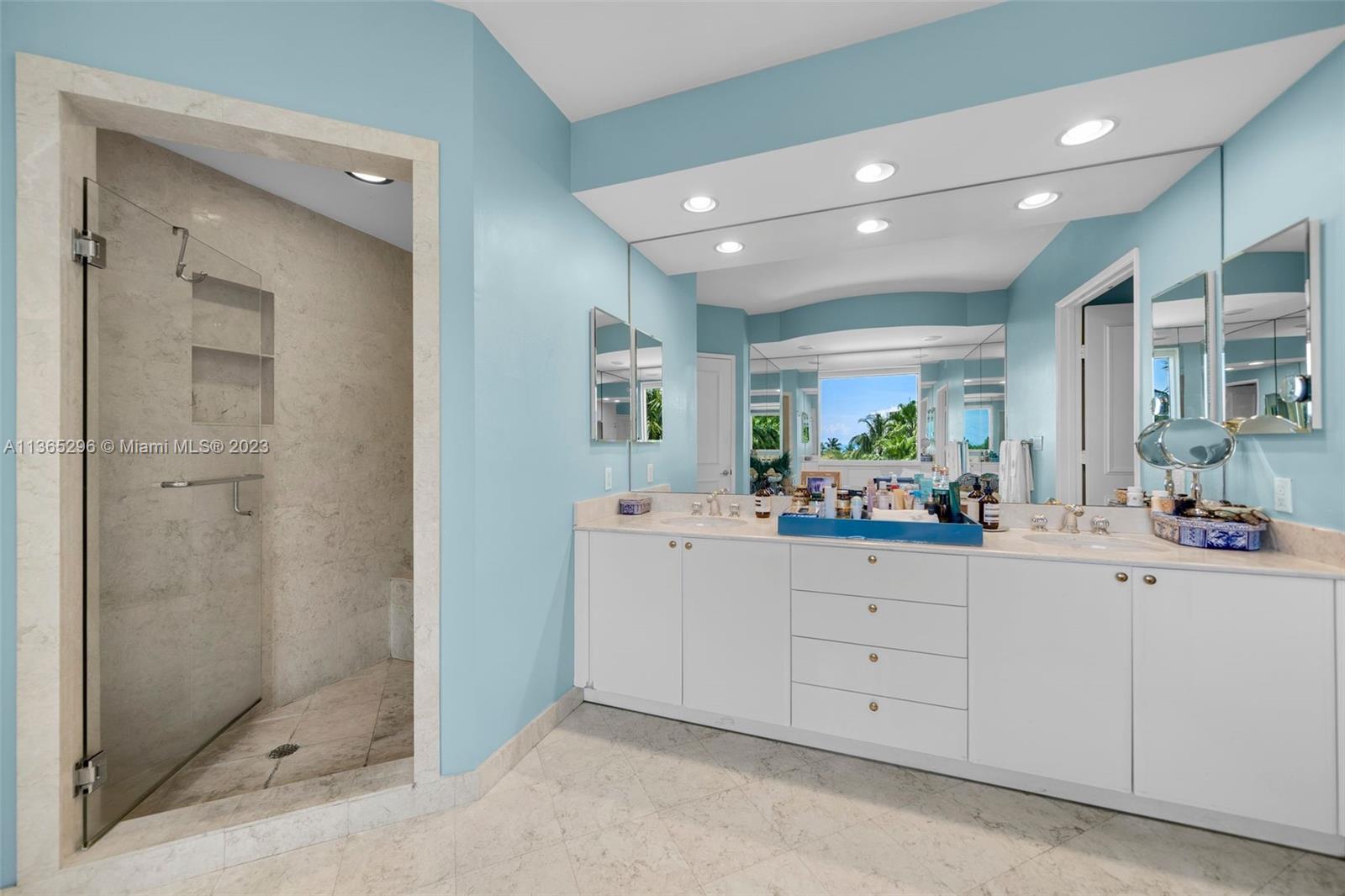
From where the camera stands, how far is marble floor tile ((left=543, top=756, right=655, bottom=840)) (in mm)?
1573

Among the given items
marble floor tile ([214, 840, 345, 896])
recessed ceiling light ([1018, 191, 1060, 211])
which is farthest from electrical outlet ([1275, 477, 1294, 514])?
marble floor tile ([214, 840, 345, 896])

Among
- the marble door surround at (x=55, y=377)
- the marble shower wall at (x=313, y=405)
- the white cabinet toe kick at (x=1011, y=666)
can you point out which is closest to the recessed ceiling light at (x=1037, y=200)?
the white cabinet toe kick at (x=1011, y=666)

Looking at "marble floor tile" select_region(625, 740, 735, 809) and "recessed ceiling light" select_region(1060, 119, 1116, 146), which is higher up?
"recessed ceiling light" select_region(1060, 119, 1116, 146)

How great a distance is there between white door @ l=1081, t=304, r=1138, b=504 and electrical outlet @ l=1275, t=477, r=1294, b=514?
0.39 metres

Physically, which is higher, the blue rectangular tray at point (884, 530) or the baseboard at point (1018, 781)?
the blue rectangular tray at point (884, 530)

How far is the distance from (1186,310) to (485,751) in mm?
2952

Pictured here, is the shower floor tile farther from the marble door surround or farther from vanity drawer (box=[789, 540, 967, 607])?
vanity drawer (box=[789, 540, 967, 607])

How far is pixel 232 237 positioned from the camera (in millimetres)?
2170

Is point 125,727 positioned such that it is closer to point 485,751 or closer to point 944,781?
point 485,751

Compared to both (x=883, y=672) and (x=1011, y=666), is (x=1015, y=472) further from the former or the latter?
(x=883, y=672)

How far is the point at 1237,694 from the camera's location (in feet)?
4.59

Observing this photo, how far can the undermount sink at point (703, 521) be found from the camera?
7.73 ft

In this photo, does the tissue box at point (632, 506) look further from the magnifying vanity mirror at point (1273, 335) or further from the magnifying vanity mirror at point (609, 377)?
the magnifying vanity mirror at point (1273, 335)

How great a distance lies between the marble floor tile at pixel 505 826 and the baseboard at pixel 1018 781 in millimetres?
602
